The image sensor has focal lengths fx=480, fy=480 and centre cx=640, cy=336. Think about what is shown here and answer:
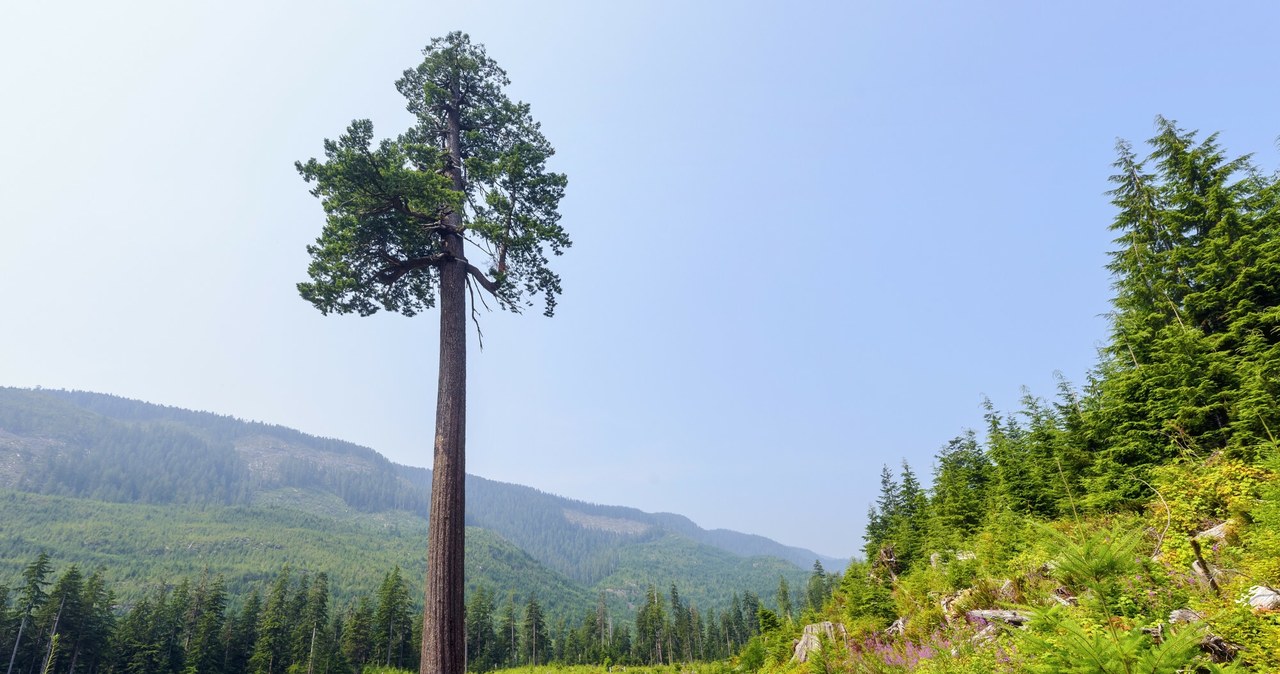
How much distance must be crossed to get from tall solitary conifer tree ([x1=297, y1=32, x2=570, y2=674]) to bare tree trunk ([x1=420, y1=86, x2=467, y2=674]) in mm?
14

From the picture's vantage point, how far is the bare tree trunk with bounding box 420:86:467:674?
582cm

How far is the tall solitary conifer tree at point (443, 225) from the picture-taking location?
6.31m

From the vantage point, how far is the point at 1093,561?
3.13m

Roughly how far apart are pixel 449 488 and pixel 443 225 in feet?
13.6

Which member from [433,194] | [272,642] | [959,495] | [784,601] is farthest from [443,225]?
[272,642]

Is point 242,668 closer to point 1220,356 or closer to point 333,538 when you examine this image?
point 1220,356

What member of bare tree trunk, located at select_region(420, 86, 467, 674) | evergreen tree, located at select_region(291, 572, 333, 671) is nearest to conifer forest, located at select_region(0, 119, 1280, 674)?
bare tree trunk, located at select_region(420, 86, 467, 674)

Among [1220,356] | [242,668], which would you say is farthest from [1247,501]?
[242,668]

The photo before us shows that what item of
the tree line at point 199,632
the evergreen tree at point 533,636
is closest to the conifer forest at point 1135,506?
the tree line at point 199,632

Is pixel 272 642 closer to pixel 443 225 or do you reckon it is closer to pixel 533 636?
pixel 533 636

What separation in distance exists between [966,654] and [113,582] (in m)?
174

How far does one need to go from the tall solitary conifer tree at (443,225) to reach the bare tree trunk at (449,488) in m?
0.01

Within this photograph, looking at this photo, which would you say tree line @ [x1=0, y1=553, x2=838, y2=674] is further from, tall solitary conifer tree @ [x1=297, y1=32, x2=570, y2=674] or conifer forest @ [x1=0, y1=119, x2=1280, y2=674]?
tall solitary conifer tree @ [x1=297, y1=32, x2=570, y2=674]

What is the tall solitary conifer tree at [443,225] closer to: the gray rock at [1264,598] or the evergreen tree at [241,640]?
the gray rock at [1264,598]
